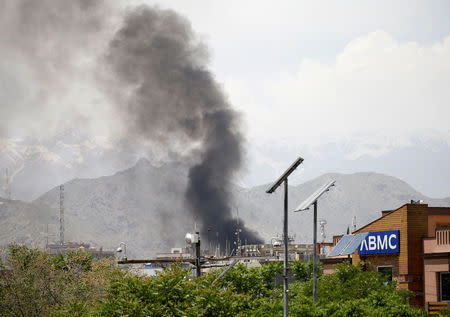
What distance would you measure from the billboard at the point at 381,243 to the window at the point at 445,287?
4244 mm

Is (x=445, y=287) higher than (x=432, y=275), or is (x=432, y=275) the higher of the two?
(x=432, y=275)

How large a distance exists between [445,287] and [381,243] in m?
6.63

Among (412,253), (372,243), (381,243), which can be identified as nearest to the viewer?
(412,253)

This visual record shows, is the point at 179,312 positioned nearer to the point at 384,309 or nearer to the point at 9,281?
the point at 384,309

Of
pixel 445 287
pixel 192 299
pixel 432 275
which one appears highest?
pixel 432 275

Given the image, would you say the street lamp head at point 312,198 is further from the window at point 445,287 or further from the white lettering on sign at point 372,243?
the white lettering on sign at point 372,243

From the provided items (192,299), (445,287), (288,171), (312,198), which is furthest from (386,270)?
(288,171)

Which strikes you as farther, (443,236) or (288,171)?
(443,236)

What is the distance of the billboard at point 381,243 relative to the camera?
50.5m

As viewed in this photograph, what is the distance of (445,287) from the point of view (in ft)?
154

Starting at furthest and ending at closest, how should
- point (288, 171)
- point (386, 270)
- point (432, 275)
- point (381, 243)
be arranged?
1. point (381, 243)
2. point (386, 270)
3. point (432, 275)
4. point (288, 171)

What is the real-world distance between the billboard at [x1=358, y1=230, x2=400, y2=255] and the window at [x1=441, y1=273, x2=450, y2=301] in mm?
4244

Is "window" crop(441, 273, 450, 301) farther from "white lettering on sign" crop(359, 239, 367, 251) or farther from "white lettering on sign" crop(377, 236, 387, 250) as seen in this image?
"white lettering on sign" crop(359, 239, 367, 251)

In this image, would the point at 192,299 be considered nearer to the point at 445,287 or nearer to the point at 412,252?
the point at 445,287
